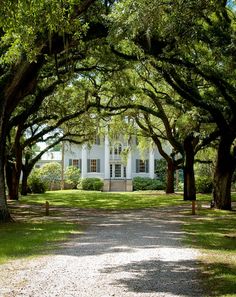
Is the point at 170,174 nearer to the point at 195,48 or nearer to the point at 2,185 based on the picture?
the point at 195,48

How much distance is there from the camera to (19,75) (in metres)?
17.2

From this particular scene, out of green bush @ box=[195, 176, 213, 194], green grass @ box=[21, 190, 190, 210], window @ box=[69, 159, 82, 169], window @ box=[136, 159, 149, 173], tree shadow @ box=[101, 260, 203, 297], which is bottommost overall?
tree shadow @ box=[101, 260, 203, 297]

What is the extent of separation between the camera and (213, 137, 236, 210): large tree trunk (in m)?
22.3

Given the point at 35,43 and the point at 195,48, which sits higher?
the point at 195,48

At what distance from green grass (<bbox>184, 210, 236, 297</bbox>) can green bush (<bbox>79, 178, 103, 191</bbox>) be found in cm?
3097

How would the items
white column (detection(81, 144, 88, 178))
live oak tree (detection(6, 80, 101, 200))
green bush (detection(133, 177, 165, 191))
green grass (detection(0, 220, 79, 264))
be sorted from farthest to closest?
white column (detection(81, 144, 88, 178)) < green bush (detection(133, 177, 165, 191)) < live oak tree (detection(6, 80, 101, 200)) < green grass (detection(0, 220, 79, 264))

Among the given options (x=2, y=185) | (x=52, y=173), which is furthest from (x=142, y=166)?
(x=2, y=185)

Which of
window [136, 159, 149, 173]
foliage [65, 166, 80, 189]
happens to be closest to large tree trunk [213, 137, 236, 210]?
foliage [65, 166, 80, 189]

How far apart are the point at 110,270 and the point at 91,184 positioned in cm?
4370

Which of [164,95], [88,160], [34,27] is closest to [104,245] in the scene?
[34,27]

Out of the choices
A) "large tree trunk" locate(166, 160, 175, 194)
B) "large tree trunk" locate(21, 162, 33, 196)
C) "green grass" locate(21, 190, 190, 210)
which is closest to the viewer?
"green grass" locate(21, 190, 190, 210)

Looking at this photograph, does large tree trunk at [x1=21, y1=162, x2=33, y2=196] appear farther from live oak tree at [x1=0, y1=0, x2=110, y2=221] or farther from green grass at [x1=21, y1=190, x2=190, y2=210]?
live oak tree at [x1=0, y1=0, x2=110, y2=221]

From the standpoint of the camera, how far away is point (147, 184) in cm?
5234

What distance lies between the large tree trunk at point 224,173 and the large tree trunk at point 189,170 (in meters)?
8.35
